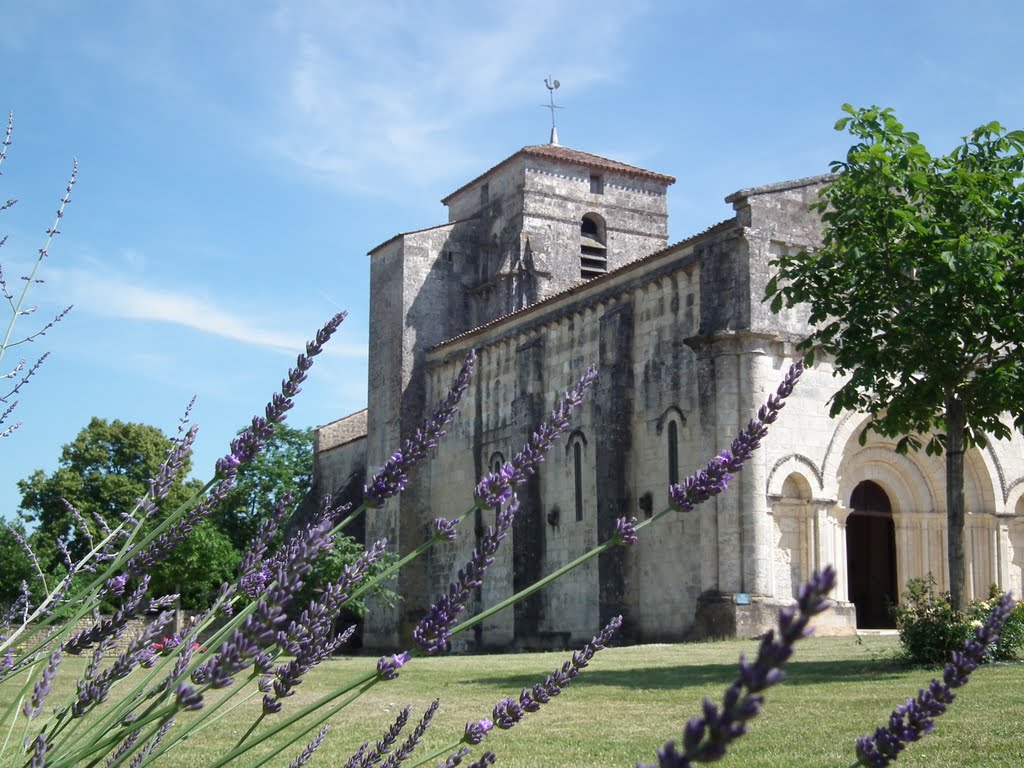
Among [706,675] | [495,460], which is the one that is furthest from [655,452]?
[706,675]

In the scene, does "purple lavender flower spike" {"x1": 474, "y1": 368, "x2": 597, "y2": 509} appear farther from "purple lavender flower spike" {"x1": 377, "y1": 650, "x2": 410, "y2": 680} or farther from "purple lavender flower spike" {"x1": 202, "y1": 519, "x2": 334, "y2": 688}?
"purple lavender flower spike" {"x1": 202, "y1": 519, "x2": 334, "y2": 688}

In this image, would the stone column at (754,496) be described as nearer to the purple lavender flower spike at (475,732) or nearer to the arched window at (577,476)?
the arched window at (577,476)

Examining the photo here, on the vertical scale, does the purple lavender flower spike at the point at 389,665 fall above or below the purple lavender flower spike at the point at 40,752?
above

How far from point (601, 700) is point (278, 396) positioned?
1000 cm

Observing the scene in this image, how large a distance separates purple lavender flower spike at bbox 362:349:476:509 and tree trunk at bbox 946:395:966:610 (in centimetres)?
1279

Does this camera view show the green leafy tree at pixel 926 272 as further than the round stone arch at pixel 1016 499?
No

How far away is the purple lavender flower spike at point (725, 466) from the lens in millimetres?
2457

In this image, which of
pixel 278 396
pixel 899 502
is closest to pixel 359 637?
pixel 899 502

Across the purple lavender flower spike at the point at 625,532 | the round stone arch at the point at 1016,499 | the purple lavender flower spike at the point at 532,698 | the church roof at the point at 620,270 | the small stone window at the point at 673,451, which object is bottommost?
the purple lavender flower spike at the point at 532,698

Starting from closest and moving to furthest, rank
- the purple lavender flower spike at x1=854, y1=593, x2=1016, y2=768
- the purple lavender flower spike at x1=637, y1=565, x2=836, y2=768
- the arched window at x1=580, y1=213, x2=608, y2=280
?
the purple lavender flower spike at x1=637, y1=565, x2=836, y2=768 → the purple lavender flower spike at x1=854, y1=593, x2=1016, y2=768 → the arched window at x1=580, y1=213, x2=608, y2=280

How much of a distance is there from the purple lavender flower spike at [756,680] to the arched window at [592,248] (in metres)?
33.0

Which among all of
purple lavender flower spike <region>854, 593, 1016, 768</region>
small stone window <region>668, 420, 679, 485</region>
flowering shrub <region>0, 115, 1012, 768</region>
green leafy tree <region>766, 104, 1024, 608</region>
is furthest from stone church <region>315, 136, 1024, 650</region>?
purple lavender flower spike <region>854, 593, 1016, 768</region>

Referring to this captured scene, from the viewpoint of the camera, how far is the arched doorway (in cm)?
2645

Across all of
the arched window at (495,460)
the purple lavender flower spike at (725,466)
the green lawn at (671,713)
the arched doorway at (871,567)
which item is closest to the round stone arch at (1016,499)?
the arched doorway at (871,567)
